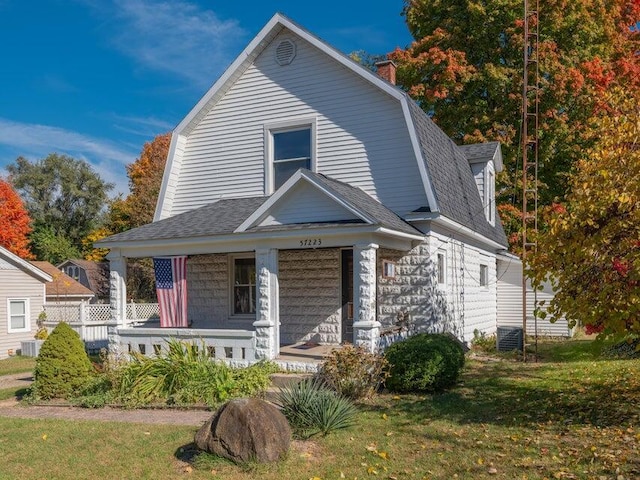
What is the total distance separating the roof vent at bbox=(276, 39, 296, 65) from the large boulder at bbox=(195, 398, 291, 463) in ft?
33.8

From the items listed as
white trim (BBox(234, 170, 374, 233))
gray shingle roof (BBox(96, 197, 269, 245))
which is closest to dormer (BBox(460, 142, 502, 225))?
gray shingle roof (BBox(96, 197, 269, 245))

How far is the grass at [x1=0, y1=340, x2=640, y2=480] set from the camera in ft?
21.1

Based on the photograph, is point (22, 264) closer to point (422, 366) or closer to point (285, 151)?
point (285, 151)

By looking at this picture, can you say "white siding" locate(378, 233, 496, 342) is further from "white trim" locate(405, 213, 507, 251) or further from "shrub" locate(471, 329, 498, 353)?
"shrub" locate(471, 329, 498, 353)

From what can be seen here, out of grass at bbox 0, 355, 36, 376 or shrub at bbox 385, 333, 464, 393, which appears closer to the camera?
shrub at bbox 385, 333, 464, 393

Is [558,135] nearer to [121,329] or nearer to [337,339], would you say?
[337,339]

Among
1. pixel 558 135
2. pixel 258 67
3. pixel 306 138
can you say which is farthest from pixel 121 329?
pixel 558 135

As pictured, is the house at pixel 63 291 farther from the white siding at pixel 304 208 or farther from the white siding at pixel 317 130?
the white siding at pixel 304 208

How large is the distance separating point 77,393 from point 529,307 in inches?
586

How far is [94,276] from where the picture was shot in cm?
3969

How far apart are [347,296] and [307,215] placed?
3.16m

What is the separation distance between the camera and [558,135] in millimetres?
24250

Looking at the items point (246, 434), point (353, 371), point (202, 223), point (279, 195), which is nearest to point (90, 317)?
point (202, 223)

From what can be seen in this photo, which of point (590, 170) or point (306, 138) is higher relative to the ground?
point (306, 138)
